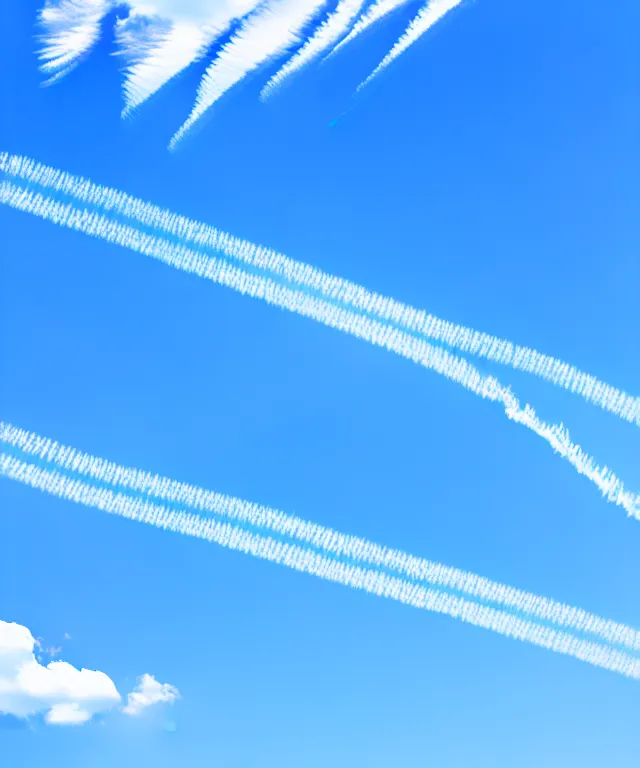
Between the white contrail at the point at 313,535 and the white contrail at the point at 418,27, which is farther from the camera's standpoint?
the white contrail at the point at 418,27

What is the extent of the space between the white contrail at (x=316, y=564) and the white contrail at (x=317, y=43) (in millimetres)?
1102

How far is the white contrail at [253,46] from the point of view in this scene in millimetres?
2186

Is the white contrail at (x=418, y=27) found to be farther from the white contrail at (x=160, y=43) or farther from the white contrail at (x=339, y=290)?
the white contrail at (x=339, y=290)

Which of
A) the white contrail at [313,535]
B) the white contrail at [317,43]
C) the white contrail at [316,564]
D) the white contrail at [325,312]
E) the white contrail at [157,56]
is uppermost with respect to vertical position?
the white contrail at [317,43]

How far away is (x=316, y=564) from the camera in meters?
2.18

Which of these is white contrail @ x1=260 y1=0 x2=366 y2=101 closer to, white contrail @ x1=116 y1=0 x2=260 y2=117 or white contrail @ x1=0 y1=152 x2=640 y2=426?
white contrail @ x1=116 y1=0 x2=260 y2=117

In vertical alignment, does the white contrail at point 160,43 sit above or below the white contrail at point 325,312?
above

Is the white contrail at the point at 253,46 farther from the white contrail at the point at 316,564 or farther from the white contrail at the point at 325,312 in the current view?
the white contrail at the point at 316,564

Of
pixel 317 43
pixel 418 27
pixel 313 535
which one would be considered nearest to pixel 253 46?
pixel 317 43

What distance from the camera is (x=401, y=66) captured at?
7.36ft

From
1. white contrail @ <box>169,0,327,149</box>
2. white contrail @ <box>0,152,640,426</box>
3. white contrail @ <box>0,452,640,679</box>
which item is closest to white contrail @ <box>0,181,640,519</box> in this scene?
white contrail @ <box>0,152,640,426</box>

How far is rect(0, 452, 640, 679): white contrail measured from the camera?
2125mm

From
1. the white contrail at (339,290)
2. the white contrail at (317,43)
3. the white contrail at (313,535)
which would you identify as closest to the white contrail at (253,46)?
the white contrail at (317,43)

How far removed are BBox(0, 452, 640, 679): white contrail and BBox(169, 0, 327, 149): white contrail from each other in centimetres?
91
